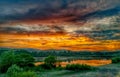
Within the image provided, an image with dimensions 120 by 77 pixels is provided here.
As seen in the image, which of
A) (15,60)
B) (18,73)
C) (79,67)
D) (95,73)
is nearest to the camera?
(18,73)

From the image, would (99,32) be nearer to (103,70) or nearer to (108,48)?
(108,48)

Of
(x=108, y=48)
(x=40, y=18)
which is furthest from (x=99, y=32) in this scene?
(x=40, y=18)

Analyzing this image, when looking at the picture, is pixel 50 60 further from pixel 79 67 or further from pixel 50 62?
pixel 79 67

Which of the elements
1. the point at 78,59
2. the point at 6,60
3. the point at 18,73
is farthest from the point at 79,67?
the point at 6,60

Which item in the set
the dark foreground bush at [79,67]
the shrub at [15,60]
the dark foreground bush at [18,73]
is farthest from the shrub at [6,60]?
Result: the dark foreground bush at [79,67]

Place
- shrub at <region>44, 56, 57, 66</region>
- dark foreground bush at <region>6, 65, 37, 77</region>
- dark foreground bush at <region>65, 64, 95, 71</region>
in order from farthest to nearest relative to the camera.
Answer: shrub at <region>44, 56, 57, 66</region>, dark foreground bush at <region>65, 64, 95, 71</region>, dark foreground bush at <region>6, 65, 37, 77</region>

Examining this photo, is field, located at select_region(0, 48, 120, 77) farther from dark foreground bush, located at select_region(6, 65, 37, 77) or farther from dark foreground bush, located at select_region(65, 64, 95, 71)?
dark foreground bush, located at select_region(6, 65, 37, 77)

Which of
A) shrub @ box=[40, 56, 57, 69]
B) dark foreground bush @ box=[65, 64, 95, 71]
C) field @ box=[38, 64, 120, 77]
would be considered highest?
shrub @ box=[40, 56, 57, 69]

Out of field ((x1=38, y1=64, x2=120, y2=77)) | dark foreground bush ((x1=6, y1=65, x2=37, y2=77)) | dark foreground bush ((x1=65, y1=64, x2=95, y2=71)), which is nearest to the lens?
dark foreground bush ((x1=6, y1=65, x2=37, y2=77))

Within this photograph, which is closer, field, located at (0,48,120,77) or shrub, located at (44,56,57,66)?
field, located at (0,48,120,77)

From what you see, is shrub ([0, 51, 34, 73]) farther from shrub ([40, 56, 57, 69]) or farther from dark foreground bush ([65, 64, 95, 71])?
dark foreground bush ([65, 64, 95, 71])

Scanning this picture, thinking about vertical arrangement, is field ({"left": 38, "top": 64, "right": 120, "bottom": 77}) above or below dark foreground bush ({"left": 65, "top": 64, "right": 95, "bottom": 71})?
below

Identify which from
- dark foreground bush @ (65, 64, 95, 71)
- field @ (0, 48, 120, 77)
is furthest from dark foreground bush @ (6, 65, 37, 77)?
dark foreground bush @ (65, 64, 95, 71)

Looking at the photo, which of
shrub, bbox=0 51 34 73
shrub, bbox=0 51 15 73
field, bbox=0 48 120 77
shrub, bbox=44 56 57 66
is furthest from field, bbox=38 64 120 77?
shrub, bbox=0 51 15 73
